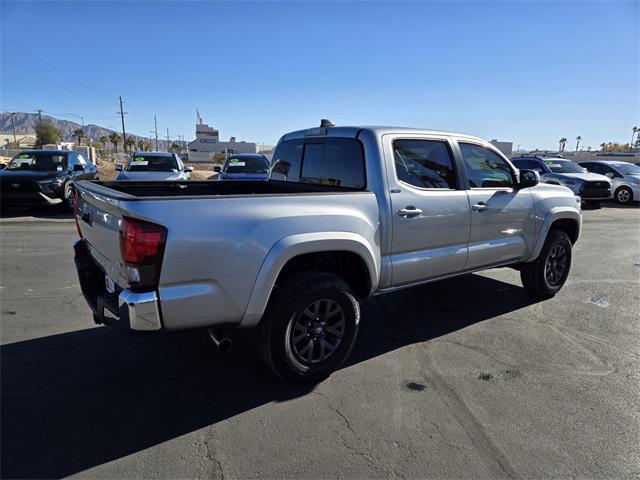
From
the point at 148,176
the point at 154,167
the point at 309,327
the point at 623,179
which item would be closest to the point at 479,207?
the point at 309,327

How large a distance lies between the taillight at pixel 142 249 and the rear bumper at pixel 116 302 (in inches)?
3.9

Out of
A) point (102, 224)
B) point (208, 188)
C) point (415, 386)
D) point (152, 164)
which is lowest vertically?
point (415, 386)

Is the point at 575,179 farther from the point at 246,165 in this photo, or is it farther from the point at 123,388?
the point at 123,388

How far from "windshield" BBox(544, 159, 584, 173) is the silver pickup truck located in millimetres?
13813

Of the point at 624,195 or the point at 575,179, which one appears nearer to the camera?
the point at 575,179

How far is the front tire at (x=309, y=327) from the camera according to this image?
122 inches

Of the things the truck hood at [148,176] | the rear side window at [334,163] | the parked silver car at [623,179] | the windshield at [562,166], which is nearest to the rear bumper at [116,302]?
the rear side window at [334,163]

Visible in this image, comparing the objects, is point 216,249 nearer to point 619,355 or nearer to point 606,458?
point 606,458

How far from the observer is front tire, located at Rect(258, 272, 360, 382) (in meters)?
3.11

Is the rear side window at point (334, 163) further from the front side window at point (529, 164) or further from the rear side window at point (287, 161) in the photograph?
the front side window at point (529, 164)

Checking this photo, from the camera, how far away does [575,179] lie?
51.6ft

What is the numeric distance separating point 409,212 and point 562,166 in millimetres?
16634

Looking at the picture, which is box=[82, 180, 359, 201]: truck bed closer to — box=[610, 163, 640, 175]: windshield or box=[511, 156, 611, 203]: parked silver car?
box=[511, 156, 611, 203]: parked silver car

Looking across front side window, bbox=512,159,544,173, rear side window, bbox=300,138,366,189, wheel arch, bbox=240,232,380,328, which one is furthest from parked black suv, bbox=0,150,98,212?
front side window, bbox=512,159,544,173
